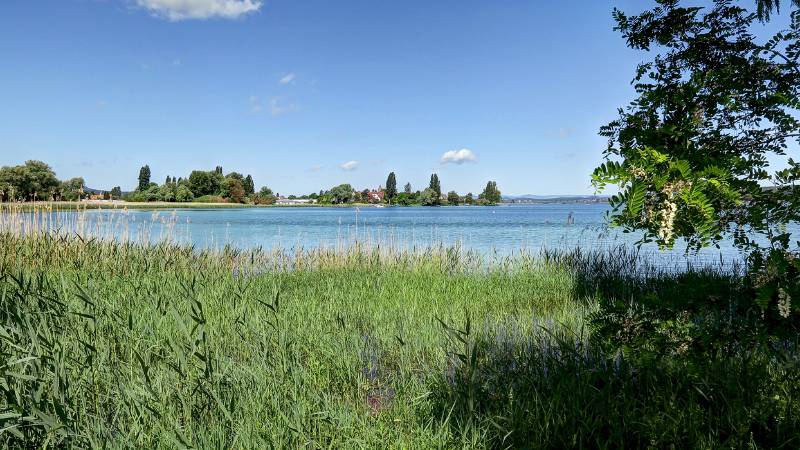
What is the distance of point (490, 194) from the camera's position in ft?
476

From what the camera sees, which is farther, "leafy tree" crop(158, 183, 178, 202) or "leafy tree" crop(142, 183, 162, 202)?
"leafy tree" crop(158, 183, 178, 202)

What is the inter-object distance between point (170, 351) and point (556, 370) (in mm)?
3236

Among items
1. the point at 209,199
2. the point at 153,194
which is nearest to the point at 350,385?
the point at 153,194

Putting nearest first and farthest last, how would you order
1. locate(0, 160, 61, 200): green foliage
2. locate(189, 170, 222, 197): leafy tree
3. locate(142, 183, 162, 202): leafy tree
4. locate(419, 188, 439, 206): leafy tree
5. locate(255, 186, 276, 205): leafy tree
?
locate(0, 160, 61, 200): green foliage → locate(142, 183, 162, 202): leafy tree → locate(189, 170, 222, 197): leafy tree → locate(255, 186, 276, 205): leafy tree → locate(419, 188, 439, 206): leafy tree

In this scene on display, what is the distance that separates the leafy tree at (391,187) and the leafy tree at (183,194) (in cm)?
5796

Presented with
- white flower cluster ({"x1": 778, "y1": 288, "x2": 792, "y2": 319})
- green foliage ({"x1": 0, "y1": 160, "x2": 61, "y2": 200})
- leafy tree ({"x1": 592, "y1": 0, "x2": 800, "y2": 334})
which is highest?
green foliage ({"x1": 0, "y1": 160, "x2": 61, "y2": 200})

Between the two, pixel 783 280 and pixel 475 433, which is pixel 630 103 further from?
pixel 475 433

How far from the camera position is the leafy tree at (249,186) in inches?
4867

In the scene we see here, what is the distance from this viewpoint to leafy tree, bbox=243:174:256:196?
123625 millimetres

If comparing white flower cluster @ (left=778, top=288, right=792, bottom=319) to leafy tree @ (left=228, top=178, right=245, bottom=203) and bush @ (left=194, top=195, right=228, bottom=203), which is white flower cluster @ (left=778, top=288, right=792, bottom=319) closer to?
bush @ (left=194, top=195, right=228, bottom=203)

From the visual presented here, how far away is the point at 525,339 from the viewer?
4984mm

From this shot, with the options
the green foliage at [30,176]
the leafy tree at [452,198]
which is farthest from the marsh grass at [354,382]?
the leafy tree at [452,198]

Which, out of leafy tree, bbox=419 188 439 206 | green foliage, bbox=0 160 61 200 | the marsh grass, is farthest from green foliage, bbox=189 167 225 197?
the marsh grass

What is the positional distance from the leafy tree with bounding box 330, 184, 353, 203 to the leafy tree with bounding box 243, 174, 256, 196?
21.1 m
